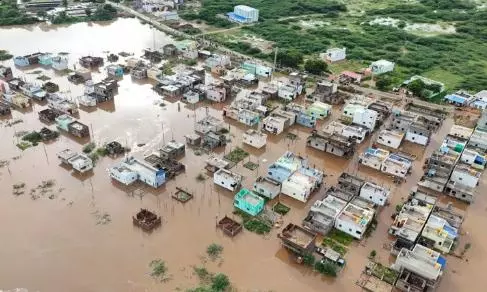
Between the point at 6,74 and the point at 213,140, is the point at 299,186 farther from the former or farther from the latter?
the point at 6,74

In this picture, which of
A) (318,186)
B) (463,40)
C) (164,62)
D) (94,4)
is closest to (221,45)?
(164,62)

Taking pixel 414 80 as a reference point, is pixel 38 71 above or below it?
below

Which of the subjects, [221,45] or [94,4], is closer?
[221,45]

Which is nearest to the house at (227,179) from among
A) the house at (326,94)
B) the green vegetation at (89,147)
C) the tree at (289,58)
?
the green vegetation at (89,147)

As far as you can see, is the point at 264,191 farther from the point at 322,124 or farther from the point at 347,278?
the point at 322,124

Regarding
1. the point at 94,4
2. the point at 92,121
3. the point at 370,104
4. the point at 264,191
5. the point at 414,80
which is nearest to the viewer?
the point at 264,191

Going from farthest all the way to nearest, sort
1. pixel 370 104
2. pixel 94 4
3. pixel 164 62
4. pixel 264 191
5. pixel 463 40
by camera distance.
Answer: pixel 94 4
pixel 463 40
pixel 164 62
pixel 370 104
pixel 264 191
